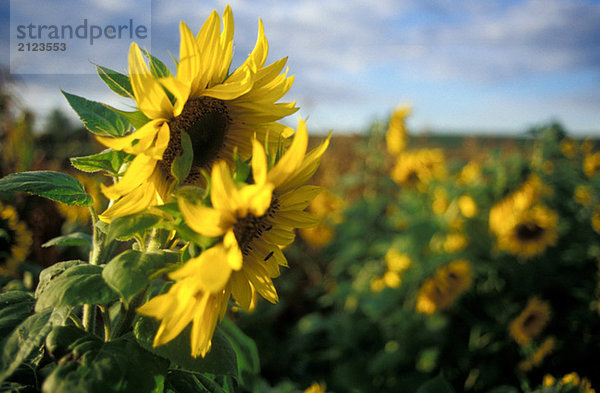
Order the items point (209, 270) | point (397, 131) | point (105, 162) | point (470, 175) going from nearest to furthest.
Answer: point (209, 270) → point (105, 162) → point (470, 175) → point (397, 131)

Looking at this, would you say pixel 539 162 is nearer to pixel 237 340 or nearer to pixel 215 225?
pixel 237 340

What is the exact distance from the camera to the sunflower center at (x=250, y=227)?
1.44ft

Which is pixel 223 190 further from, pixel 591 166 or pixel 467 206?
pixel 591 166

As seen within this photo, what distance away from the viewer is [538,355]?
6.02 feet

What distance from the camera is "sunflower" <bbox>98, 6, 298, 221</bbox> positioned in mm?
439

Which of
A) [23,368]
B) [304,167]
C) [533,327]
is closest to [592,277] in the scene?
[533,327]

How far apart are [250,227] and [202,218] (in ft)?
0.25

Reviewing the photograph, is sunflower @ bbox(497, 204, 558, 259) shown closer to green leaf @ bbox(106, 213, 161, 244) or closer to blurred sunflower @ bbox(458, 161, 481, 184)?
blurred sunflower @ bbox(458, 161, 481, 184)

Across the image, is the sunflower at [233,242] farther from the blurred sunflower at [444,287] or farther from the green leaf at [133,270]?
the blurred sunflower at [444,287]

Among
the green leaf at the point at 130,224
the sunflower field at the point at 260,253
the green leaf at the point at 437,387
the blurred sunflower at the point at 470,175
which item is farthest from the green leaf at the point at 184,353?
the blurred sunflower at the point at 470,175

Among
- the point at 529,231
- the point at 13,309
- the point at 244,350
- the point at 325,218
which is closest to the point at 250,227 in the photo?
the point at 13,309

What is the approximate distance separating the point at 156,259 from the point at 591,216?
2622 millimetres

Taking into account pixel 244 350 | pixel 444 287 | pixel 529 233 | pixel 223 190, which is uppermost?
pixel 223 190

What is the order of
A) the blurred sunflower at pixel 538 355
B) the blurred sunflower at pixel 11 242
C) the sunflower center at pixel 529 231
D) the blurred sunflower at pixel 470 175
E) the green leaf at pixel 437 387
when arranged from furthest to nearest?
the blurred sunflower at pixel 470 175 → the sunflower center at pixel 529 231 → the blurred sunflower at pixel 538 355 → the blurred sunflower at pixel 11 242 → the green leaf at pixel 437 387
